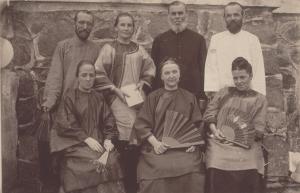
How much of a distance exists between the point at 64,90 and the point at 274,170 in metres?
2.05

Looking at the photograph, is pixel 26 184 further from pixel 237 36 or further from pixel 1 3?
pixel 237 36

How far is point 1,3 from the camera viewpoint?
4832 millimetres

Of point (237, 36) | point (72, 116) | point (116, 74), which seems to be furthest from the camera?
point (237, 36)

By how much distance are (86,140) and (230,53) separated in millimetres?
1531

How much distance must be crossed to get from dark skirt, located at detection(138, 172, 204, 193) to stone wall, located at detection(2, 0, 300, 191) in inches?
41.9

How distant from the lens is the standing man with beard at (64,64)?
465 centimetres

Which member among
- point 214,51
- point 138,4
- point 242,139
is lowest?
point 242,139

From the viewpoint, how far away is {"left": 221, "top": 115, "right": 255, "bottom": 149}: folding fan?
14.6 feet

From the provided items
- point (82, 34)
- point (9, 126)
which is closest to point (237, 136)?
point (82, 34)

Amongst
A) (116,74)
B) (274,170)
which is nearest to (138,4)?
(116,74)

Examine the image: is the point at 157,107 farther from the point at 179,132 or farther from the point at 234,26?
the point at 234,26

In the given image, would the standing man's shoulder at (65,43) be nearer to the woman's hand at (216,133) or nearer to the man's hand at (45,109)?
the man's hand at (45,109)

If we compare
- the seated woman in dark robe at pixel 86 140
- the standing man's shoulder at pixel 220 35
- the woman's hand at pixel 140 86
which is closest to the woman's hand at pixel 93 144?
the seated woman in dark robe at pixel 86 140

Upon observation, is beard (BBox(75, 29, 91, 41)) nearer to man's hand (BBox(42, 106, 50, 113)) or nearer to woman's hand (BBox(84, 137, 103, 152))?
man's hand (BBox(42, 106, 50, 113))
